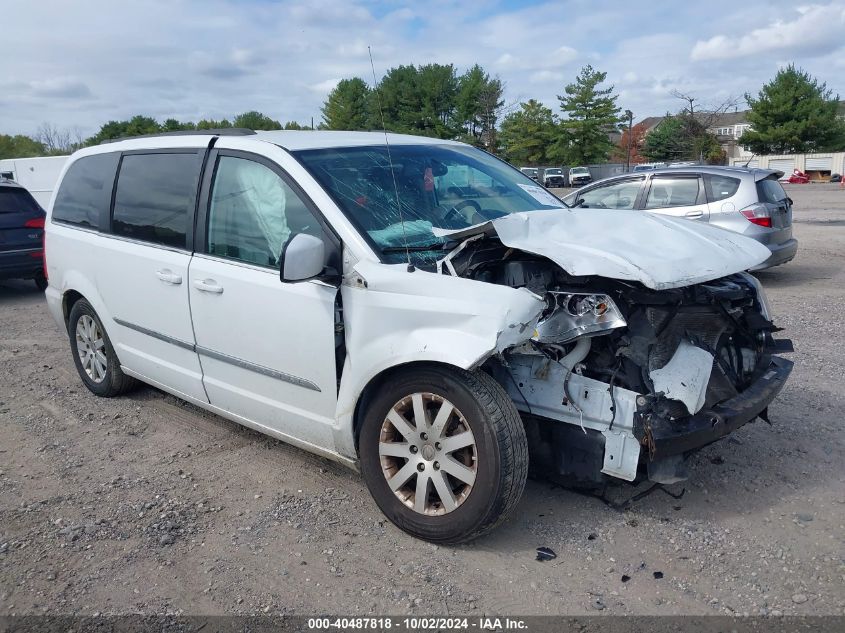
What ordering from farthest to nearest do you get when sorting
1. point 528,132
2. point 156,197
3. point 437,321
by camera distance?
point 528,132 < point 156,197 < point 437,321

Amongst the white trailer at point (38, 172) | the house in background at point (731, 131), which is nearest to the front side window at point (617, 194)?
the white trailer at point (38, 172)

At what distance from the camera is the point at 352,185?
148 inches

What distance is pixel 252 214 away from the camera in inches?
154

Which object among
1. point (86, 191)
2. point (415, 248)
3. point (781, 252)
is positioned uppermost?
point (86, 191)

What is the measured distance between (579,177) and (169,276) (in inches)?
→ 1850

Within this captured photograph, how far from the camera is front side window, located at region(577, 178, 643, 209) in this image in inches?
408

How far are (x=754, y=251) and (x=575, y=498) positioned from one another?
1.60 m

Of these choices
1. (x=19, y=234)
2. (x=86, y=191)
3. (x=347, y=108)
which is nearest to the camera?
(x=86, y=191)

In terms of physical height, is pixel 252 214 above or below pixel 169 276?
above

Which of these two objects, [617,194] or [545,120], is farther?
[545,120]

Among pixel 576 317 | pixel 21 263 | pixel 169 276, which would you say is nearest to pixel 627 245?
pixel 576 317

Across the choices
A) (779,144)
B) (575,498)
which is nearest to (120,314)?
(575,498)

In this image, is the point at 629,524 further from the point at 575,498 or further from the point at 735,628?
the point at 735,628

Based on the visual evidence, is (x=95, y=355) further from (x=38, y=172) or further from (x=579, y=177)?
(x=579, y=177)
